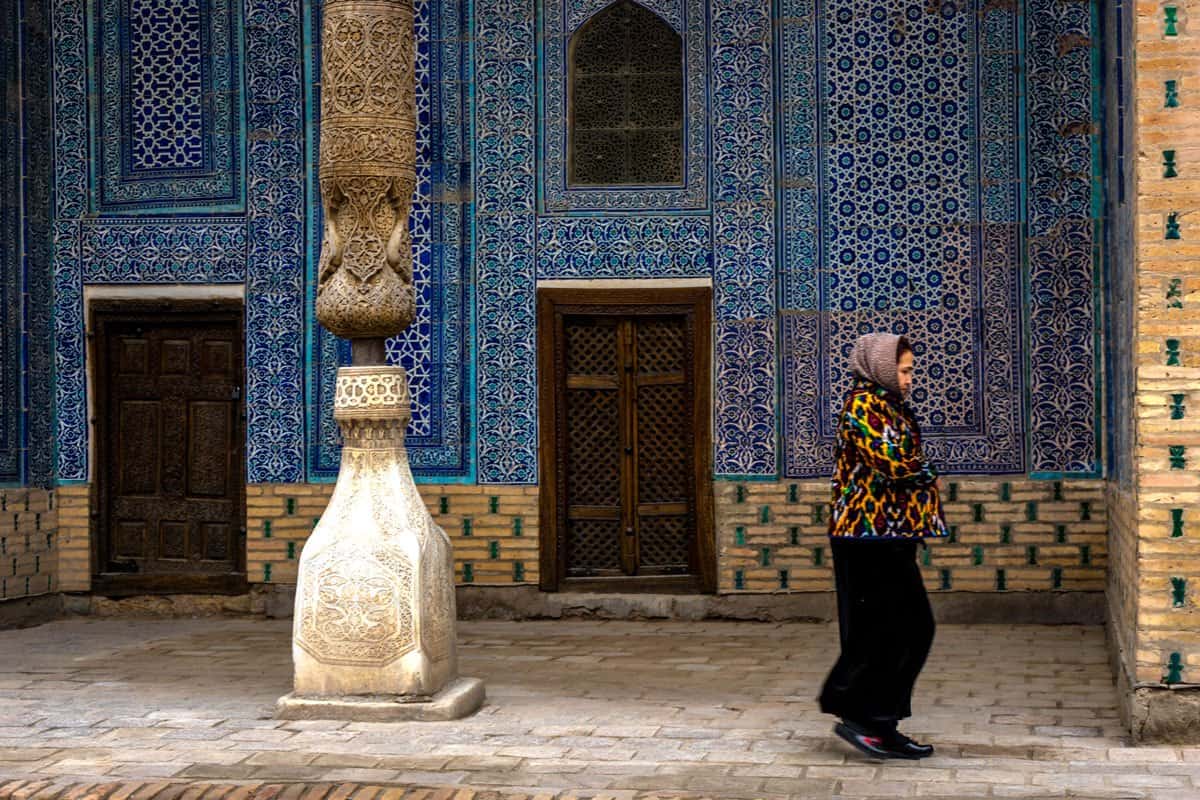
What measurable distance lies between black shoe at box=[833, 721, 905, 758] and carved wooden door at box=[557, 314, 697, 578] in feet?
14.4

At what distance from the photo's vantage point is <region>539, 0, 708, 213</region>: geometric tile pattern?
1101 cm

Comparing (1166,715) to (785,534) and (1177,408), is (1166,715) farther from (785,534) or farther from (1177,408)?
(785,534)

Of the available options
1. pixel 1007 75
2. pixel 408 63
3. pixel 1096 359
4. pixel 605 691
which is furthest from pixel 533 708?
pixel 1007 75

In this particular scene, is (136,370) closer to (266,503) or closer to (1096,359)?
(266,503)

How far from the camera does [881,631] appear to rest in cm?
669

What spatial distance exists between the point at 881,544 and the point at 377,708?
2277 millimetres

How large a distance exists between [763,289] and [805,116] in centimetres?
108

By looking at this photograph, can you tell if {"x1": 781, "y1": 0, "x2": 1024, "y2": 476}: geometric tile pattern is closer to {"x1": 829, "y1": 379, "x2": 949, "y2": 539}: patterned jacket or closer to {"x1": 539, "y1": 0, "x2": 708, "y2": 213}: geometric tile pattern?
{"x1": 539, "y1": 0, "x2": 708, "y2": 213}: geometric tile pattern

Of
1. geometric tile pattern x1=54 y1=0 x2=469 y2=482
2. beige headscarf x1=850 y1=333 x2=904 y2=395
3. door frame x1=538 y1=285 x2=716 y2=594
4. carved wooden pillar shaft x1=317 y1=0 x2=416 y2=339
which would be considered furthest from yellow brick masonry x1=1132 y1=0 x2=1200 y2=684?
geometric tile pattern x1=54 y1=0 x2=469 y2=482

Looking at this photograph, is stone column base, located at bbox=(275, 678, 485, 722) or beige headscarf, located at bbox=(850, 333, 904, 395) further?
stone column base, located at bbox=(275, 678, 485, 722)

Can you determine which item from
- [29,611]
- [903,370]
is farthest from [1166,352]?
[29,611]

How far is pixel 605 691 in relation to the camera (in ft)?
27.5

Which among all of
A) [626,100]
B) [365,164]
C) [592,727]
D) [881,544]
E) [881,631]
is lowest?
[592,727]

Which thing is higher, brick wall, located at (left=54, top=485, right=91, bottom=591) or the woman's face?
the woman's face
